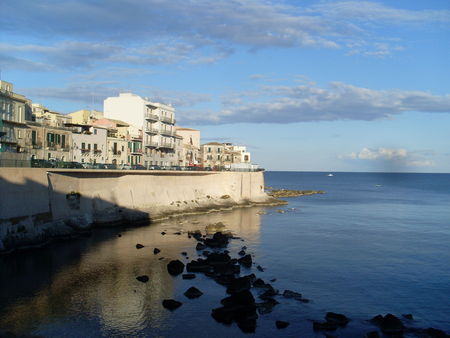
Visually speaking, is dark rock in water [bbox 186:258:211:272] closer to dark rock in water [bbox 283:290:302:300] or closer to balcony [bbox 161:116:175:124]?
dark rock in water [bbox 283:290:302:300]

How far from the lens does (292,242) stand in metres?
51.3

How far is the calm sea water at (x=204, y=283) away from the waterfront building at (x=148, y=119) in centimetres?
3574

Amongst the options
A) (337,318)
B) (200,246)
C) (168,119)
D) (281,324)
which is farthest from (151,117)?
(337,318)

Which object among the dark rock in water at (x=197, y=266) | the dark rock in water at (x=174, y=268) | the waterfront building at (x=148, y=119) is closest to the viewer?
the dark rock in water at (x=174, y=268)

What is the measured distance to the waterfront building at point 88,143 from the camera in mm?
69938

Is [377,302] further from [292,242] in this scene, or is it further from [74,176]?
[74,176]

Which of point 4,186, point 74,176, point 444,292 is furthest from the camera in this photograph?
point 74,176

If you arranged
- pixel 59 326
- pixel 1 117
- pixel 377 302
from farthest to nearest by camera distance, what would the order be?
pixel 1 117, pixel 377 302, pixel 59 326

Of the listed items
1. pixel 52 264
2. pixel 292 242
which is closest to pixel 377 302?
pixel 292 242

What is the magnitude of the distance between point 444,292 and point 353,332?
39.6ft

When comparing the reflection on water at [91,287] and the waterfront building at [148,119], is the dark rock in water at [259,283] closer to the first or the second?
the reflection on water at [91,287]

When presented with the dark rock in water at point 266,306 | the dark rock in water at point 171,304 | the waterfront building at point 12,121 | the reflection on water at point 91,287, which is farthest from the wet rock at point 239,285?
the waterfront building at point 12,121

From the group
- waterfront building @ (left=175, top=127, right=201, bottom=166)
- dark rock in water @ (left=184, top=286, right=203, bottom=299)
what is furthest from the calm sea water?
waterfront building @ (left=175, top=127, right=201, bottom=166)

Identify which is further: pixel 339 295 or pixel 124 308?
pixel 339 295
